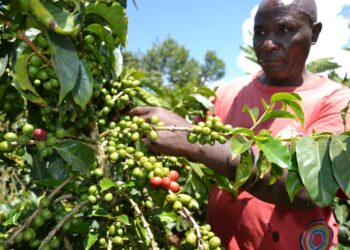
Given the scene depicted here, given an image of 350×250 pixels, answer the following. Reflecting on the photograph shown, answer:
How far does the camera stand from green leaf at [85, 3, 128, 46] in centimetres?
116

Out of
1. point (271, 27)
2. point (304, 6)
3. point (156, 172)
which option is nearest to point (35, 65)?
point (156, 172)

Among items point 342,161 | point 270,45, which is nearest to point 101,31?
point 342,161

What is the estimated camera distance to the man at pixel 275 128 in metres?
1.61

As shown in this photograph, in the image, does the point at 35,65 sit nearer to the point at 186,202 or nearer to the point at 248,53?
the point at 186,202

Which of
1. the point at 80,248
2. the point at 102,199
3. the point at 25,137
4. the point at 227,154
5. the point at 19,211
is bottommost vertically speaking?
the point at 80,248

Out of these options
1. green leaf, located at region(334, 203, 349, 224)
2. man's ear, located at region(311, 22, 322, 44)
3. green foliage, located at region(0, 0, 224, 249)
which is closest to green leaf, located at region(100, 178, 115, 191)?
green foliage, located at region(0, 0, 224, 249)

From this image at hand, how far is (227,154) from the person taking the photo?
159 cm

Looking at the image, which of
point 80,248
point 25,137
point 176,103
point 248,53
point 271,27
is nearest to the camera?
point 25,137

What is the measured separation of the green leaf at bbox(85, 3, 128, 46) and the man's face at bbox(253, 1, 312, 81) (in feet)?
3.54

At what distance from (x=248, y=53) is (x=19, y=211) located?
272 centimetres

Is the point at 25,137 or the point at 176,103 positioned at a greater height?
the point at 25,137

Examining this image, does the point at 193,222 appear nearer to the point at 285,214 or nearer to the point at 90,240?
the point at 90,240

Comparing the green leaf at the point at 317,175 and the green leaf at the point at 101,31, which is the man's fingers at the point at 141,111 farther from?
the green leaf at the point at 317,175

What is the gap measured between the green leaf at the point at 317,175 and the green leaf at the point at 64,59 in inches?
28.9
